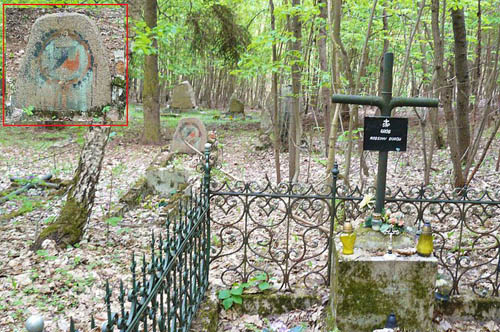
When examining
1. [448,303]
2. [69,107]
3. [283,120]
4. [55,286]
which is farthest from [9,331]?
[283,120]

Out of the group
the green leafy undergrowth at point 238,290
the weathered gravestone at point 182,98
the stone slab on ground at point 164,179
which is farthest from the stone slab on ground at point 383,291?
the weathered gravestone at point 182,98

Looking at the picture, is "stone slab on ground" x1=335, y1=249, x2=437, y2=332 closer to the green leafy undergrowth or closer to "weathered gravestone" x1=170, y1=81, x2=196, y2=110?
the green leafy undergrowth

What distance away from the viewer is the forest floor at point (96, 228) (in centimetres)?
357

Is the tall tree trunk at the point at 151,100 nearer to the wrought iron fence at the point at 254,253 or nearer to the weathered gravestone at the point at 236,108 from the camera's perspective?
the wrought iron fence at the point at 254,253

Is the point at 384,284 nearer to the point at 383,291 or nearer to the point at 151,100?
the point at 383,291

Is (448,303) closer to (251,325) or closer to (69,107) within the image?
(251,325)

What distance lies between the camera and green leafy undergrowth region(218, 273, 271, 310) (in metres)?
3.55

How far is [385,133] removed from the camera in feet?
10.1

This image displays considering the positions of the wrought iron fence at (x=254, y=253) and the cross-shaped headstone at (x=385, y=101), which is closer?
the wrought iron fence at (x=254, y=253)

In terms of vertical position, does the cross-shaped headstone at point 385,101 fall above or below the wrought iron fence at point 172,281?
above

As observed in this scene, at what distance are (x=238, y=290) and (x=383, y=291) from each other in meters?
1.28

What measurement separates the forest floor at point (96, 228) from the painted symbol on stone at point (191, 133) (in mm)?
653

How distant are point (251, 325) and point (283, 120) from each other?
28.8 ft

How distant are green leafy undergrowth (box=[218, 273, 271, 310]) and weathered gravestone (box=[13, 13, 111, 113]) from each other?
2.23 metres
